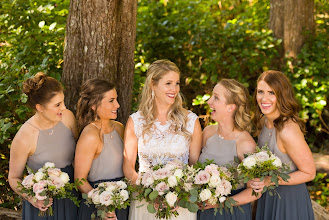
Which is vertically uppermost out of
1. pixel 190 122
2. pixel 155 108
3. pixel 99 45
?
pixel 99 45

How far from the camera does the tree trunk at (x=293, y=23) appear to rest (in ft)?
24.1

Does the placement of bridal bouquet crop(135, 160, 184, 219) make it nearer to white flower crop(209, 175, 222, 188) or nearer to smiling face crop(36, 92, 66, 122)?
white flower crop(209, 175, 222, 188)

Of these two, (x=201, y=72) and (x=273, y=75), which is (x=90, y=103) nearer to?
(x=273, y=75)

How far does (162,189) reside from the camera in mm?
3182

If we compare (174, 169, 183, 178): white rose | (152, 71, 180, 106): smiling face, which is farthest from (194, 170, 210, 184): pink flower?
(152, 71, 180, 106): smiling face

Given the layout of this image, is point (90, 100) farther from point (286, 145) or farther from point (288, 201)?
point (288, 201)

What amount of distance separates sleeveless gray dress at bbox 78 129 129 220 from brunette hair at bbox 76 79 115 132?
0.23 m

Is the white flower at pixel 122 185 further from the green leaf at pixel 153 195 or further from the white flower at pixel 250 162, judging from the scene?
the white flower at pixel 250 162

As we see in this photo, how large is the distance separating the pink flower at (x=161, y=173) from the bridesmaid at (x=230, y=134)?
23.4 inches

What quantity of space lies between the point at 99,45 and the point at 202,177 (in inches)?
77.3

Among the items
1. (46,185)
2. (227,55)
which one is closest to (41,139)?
(46,185)

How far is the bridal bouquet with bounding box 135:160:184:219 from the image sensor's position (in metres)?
3.17

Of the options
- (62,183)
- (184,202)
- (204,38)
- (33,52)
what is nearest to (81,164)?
(62,183)

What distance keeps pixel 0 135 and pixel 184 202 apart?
2290mm
